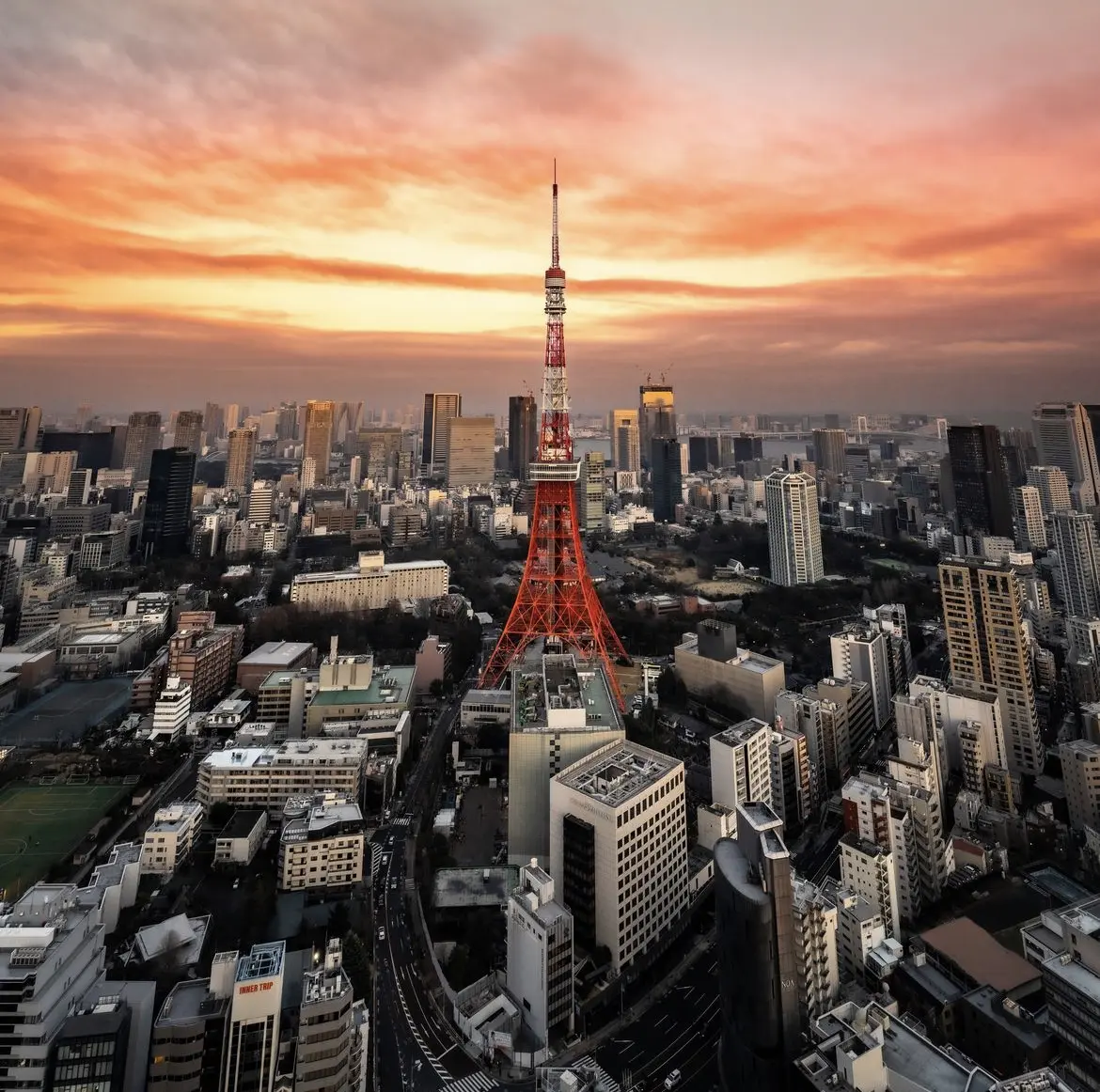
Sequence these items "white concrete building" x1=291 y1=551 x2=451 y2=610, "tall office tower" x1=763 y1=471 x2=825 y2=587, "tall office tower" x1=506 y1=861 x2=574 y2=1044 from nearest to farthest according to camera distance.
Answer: "tall office tower" x1=506 y1=861 x2=574 y2=1044 < "white concrete building" x1=291 y1=551 x2=451 y2=610 < "tall office tower" x1=763 y1=471 x2=825 y2=587

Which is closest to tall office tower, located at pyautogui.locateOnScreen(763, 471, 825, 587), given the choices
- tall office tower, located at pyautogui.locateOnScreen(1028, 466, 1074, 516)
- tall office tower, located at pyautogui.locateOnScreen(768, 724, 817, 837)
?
tall office tower, located at pyautogui.locateOnScreen(1028, 466, 1074, 516)

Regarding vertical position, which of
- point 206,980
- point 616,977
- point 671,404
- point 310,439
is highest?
point 671,404

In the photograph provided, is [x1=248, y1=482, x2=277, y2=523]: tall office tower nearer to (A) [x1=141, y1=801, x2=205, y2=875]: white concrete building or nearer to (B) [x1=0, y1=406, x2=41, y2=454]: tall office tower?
(B) [x1=0, y1=406, x2=41, y2=454]: tall office tower

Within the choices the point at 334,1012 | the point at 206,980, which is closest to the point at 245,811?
the point at 206,980

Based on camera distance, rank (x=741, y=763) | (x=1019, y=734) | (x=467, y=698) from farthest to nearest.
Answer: (x=467, y=698), (x=1019, y=734), (x=741, y=763)

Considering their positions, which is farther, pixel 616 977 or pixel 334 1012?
pixel 616 977

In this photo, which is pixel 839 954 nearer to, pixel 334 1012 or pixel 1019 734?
pixel 334 1012
